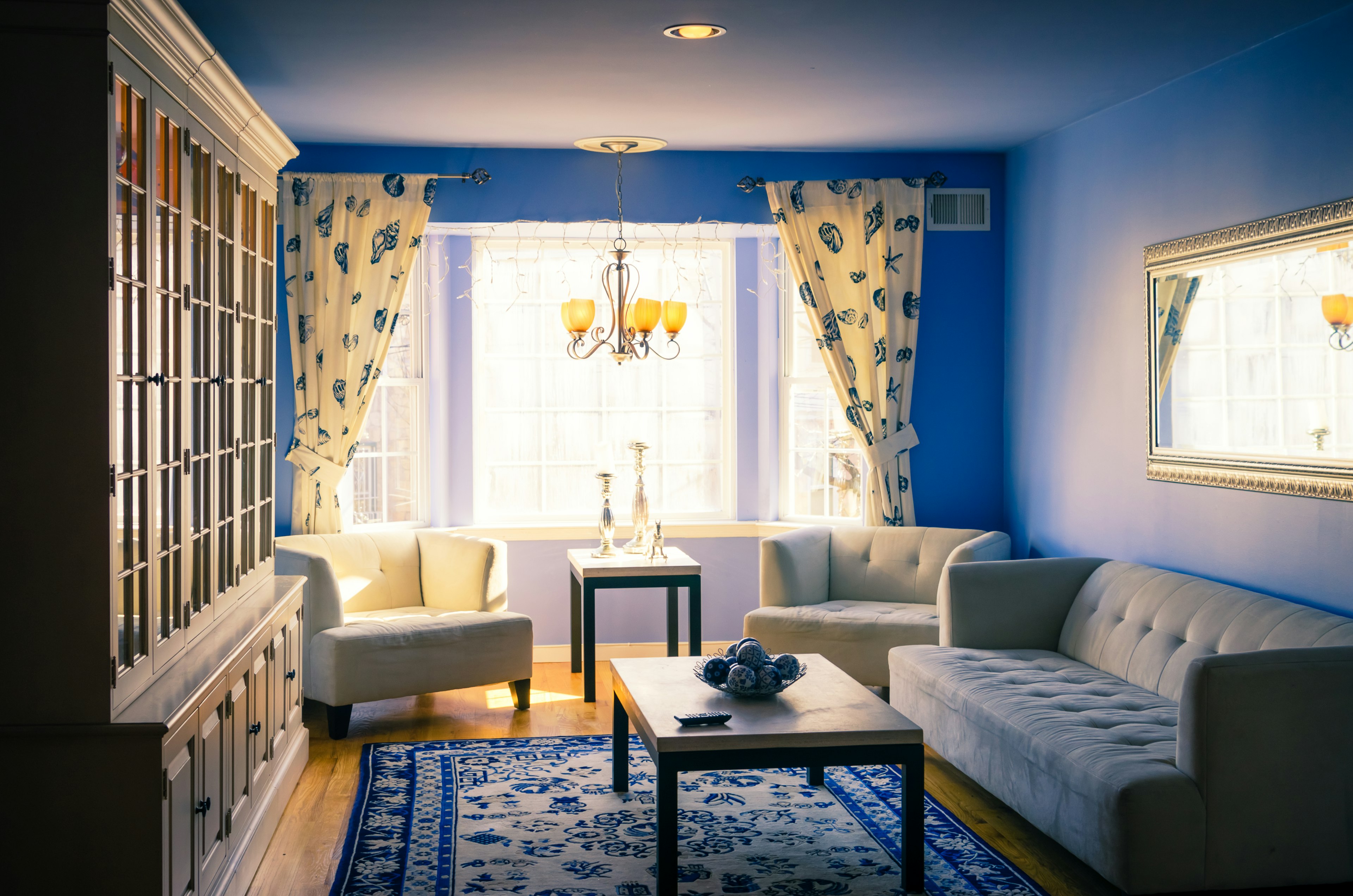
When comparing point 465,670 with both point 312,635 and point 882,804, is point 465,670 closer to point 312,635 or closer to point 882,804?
point 312,635

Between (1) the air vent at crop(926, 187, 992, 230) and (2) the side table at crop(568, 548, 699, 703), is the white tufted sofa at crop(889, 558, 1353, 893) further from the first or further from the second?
(1) the air vent at crop(926, 187, 992, 230)

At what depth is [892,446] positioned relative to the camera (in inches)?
226

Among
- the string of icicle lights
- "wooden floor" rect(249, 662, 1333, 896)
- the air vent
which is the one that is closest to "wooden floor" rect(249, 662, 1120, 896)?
"wooden floor" rect(249, 662, 1333, 896)

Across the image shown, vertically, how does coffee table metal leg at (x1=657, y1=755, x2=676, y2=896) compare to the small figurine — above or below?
below

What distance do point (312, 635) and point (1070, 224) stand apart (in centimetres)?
367

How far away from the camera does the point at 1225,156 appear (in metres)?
4.03

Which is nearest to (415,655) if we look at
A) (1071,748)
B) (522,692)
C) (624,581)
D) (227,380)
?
(522,692)

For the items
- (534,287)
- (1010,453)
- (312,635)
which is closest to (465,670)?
(312,635)

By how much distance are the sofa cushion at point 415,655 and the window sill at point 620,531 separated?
957 millimetres

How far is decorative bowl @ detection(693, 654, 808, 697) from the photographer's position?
10.8ft

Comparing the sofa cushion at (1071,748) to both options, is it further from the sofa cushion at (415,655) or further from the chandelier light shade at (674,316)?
the chandelier light shade at (674,316)

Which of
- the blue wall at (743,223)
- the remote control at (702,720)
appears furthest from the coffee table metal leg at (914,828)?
Result: the blue wall at (743,223)

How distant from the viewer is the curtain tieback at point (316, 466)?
539cm

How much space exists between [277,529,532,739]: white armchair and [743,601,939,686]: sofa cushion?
3.47 ft
